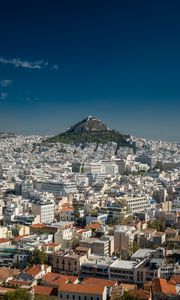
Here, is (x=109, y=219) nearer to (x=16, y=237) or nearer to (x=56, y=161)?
(x=16, y=237)

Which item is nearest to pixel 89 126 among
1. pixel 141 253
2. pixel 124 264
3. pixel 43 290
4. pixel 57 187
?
pixel 57 187

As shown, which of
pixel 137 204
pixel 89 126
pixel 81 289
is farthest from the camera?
pixel 89 126

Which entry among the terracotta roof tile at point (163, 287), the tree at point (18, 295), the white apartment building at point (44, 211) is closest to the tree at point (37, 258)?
the tree at point (18, 295)

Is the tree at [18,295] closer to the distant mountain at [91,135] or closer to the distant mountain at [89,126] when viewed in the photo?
the distant mountain at [91,135]

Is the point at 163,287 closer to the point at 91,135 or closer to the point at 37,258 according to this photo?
the point at 37,258

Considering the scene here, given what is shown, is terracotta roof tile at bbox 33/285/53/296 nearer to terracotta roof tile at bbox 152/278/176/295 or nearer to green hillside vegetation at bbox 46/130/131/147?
terracotta roof tile at bbox 152/278/176/295

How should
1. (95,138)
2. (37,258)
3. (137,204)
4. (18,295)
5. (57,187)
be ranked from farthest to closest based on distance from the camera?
(95,138), (57,187), (137,204), (37,258), (18,295)

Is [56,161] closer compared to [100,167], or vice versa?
[100,167]

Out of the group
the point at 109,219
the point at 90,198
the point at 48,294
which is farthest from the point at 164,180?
the point at 48,294
